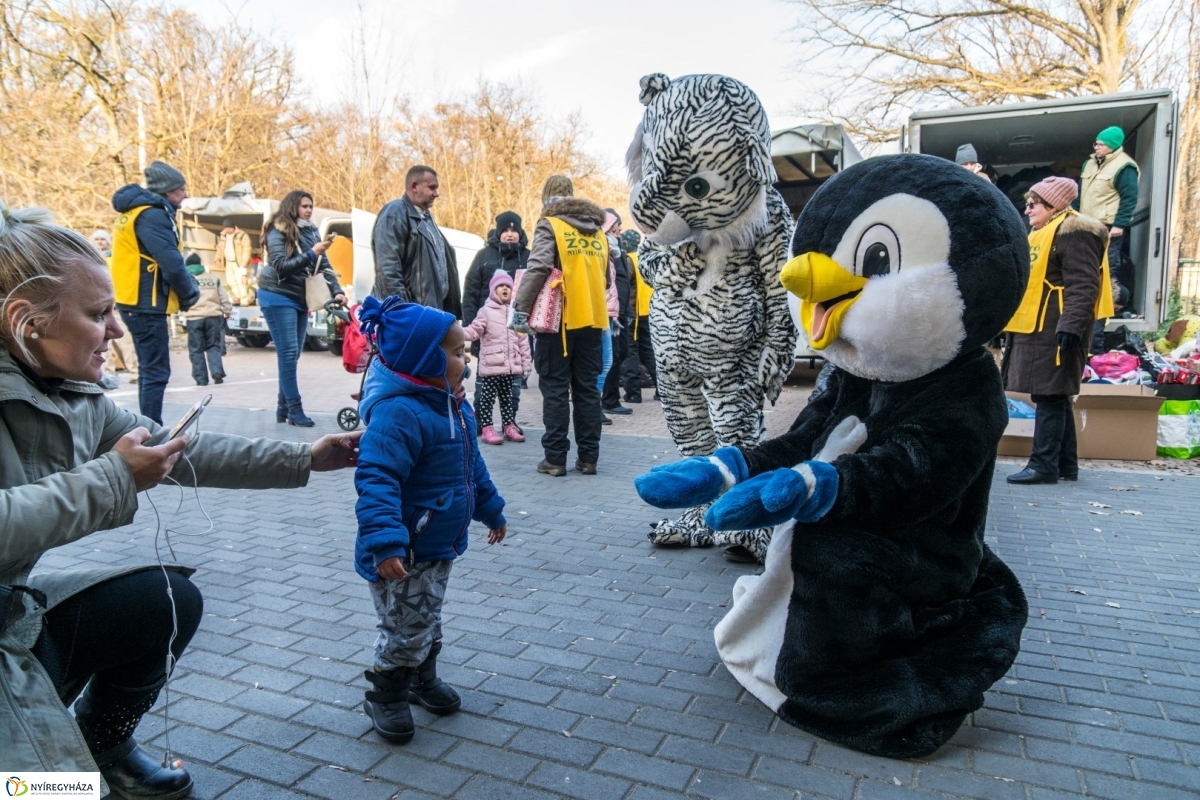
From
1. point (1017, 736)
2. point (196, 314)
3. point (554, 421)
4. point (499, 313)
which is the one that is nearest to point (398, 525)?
point (1017, 736)

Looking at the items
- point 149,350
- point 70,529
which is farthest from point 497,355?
point 70,529

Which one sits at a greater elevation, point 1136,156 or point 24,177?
point 24,177

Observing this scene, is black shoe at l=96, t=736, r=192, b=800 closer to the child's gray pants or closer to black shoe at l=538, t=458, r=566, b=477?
the child's gray pants

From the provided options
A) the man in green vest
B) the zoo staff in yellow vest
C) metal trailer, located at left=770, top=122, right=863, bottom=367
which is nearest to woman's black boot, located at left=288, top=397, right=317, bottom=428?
the zoo staff in yellow vest

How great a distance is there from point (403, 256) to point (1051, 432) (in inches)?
193

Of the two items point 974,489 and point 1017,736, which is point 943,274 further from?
point 1017,736

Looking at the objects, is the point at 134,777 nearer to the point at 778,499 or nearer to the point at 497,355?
the point at 778,499

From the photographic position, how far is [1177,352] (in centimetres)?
864

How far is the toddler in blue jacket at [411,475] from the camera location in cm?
254

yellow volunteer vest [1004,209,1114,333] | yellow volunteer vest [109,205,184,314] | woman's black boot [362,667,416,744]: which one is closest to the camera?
woman's black boot [362,667,416,744]

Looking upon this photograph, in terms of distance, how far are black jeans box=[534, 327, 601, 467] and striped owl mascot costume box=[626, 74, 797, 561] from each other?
187 centimetres

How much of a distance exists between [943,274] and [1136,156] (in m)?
8.16

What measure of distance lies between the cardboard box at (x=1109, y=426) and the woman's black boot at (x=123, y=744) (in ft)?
20.6

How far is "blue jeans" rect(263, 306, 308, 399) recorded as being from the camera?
7.82m
